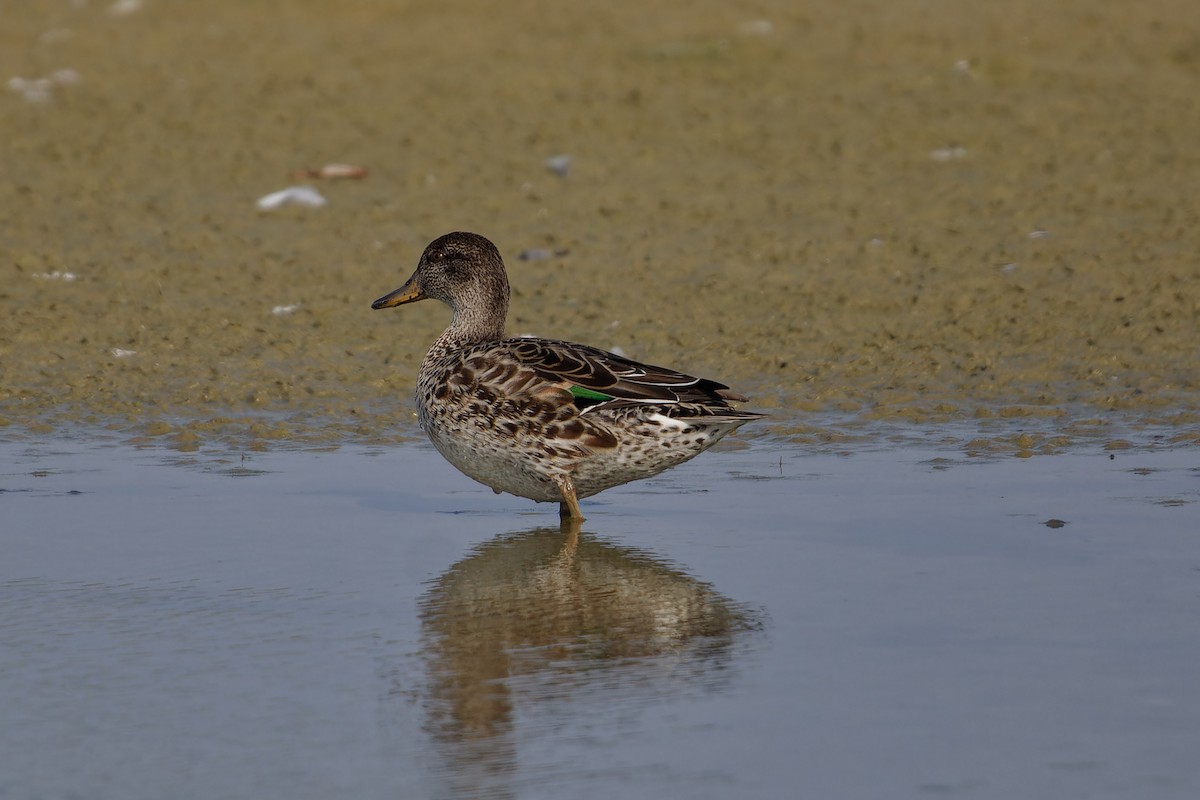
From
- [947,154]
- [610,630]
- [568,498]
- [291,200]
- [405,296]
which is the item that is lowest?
[610,630]

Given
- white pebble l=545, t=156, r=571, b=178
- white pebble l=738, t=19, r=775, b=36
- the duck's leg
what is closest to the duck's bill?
the duck's leg

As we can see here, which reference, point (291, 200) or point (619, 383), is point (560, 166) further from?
point (619, 383)

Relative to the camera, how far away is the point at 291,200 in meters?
12.7

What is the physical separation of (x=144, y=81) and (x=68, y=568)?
34.1 ft

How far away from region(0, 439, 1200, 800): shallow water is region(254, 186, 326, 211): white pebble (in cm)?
479

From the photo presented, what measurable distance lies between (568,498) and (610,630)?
1771 millimetres

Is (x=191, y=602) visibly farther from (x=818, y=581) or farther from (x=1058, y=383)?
(x=1058, y=383)

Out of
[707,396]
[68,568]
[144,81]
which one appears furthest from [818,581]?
[144,81]

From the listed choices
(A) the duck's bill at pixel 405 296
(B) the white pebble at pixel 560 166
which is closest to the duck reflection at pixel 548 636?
(A) the duck's bill at pixel 405 296

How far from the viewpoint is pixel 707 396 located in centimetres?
716

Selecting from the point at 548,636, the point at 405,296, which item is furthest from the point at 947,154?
the point at 548,636

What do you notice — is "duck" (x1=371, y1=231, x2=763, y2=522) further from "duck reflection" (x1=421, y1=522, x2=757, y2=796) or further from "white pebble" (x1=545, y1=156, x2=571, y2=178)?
"white pebble" (x1=545, y1=156, x2=571, y2=178)

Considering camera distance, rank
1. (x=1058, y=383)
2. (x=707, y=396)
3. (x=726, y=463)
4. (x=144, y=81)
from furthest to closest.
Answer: (x=144, y=81)
(x=1058, y=383)
(x=726, y=463)
(x=707, y=396)

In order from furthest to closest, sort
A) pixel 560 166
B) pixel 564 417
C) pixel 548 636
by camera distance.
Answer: pixel 560 166
pixel 564 417
pixel 548 636
